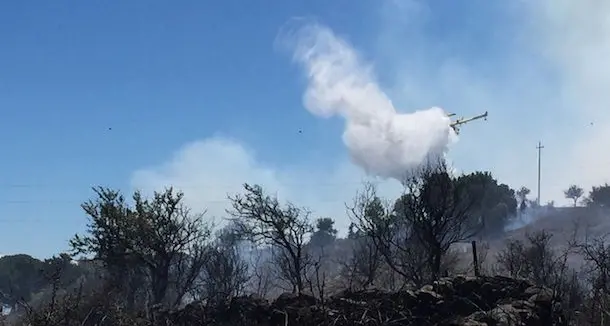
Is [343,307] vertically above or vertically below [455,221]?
below

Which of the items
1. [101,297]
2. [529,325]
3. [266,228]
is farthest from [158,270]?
[529,325]

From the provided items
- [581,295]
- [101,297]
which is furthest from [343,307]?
[581,295]

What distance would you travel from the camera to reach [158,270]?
37.6 meters

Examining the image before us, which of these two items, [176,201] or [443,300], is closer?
[443,300]

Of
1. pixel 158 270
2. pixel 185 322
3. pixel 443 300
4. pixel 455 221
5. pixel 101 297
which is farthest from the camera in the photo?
pixel 158 270

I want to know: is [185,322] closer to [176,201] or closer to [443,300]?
[443,300]

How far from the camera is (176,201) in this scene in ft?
127

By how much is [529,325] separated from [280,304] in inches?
325

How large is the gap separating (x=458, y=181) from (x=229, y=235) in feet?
68.1

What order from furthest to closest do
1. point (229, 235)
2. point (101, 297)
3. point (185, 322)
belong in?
1. point (229, 235)
2. point (101, 297)
3. point (185, 322)

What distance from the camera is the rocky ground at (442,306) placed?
14.1 m

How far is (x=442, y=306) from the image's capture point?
52.0ft

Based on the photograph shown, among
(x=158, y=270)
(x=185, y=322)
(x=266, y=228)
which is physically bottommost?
(x=185, y=322)

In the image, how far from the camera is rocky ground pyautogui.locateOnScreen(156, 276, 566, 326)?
46.2 ft
